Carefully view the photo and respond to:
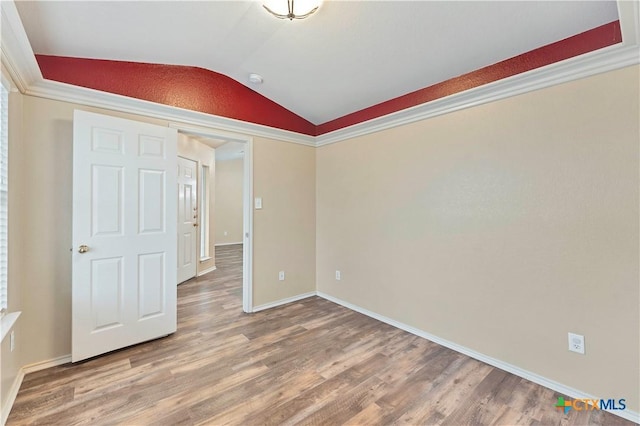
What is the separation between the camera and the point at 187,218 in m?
4.66

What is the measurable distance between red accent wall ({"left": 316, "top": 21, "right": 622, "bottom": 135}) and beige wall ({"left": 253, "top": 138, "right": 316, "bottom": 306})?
3.78ft

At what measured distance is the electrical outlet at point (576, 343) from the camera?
1.79 meters

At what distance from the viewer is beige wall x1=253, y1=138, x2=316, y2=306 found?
3287 millimetres

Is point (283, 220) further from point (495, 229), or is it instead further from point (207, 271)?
point (207, 271)

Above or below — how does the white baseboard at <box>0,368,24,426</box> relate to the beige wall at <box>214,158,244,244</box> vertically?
below

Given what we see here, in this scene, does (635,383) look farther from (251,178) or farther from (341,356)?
(251,178)

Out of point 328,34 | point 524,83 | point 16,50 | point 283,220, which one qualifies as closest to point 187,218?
point 283,220

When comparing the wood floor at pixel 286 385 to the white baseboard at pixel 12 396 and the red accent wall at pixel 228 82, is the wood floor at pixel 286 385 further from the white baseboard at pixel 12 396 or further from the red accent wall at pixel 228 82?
the red accent wall at pixel 228 82

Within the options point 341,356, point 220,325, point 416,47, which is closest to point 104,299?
point 220,325

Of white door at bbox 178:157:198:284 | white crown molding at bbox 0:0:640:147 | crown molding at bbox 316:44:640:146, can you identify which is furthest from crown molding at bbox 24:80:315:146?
white door at bbox 178:157:198:284

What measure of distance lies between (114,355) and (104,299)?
1.57ft

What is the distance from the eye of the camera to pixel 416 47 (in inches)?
85.1

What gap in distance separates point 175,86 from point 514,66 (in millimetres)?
2956

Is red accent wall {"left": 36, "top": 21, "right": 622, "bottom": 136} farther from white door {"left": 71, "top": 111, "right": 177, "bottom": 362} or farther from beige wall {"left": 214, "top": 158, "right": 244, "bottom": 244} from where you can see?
beige wall {"left": 214, "top": 158, "right": 244, "bottom": 244}
